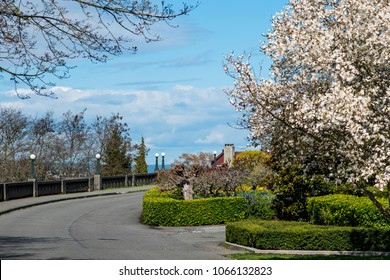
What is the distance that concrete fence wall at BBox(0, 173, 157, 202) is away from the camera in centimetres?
4481

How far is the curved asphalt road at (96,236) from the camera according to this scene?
20620 millimetres

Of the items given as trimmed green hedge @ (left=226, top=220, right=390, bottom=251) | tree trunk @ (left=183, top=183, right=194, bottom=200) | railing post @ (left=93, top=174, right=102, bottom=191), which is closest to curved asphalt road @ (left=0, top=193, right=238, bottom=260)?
trimmed green hedge @ (left=226, top=220, right=390, bottom=251)

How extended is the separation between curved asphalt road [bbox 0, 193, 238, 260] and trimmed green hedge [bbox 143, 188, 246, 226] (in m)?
0.87

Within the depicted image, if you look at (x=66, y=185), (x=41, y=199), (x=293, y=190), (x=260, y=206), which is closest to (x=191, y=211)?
(x=260, y=206)

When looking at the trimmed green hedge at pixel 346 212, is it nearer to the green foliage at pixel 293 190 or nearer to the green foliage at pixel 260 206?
the green foliage at pixel 293 190

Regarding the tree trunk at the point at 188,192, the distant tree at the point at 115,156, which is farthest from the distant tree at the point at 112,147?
the tree trunk at the point at 188,192

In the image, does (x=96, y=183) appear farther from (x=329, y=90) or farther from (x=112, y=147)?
(x=329, y=90)

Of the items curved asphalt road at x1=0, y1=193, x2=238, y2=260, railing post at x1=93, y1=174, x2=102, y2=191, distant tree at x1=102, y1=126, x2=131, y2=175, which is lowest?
curved asphalt road at x1=0, y1=193, x2=238, y2=260

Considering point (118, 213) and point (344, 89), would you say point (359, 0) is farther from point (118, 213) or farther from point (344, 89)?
point (118, 213)

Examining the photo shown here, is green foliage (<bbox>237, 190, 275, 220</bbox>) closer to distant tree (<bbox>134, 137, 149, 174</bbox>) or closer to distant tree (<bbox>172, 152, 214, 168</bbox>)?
distant tree (<bbox>172, 152, 214, 168</bbox>)

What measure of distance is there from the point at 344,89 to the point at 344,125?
74 centimetres

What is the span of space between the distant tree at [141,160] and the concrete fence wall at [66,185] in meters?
2.42

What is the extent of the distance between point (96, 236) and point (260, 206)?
10542 mm

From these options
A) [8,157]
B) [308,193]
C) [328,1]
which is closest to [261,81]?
[328,1]
